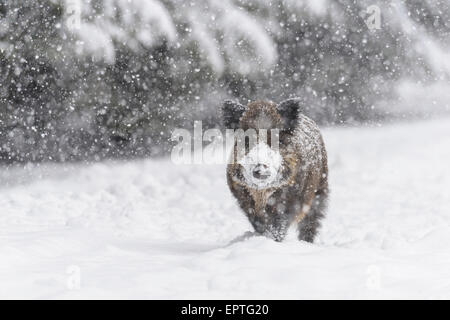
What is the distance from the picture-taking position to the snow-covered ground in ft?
12.2

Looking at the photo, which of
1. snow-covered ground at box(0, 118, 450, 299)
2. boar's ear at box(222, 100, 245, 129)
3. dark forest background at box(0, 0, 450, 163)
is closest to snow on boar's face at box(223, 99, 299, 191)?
boar's ear at box(222, 100, 245, 129)

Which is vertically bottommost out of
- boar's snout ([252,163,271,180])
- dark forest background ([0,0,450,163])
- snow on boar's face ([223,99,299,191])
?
boar's snout ([252,163,271,180])

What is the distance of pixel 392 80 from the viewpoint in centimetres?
1279

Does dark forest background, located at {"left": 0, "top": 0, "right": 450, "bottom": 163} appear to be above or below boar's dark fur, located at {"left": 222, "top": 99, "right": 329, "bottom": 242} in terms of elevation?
above

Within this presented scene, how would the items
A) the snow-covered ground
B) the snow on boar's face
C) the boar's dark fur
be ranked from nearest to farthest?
the snow-covered ground < the snow on boar's face < the boar's dark fur

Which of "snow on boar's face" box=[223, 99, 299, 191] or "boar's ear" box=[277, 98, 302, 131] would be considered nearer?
"snow on boar's face" box=[223, 99, 299, 191]

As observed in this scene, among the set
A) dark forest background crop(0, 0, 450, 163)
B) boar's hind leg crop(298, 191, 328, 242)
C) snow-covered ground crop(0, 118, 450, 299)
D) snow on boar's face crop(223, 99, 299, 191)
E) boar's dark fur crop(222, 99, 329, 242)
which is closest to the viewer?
snow-covered ground crop(0, 118, 450, 299)

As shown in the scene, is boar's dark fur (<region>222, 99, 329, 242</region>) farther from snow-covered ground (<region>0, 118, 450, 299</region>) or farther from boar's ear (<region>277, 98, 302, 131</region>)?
snow-covered ground (<region>0, 118, 450, 299</region>)

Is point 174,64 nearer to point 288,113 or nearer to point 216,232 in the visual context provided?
point 216,232

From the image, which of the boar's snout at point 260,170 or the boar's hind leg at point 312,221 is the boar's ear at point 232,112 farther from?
the boar's hind leg at point 312,221

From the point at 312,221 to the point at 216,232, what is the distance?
172 cm

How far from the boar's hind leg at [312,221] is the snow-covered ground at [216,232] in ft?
1.45
